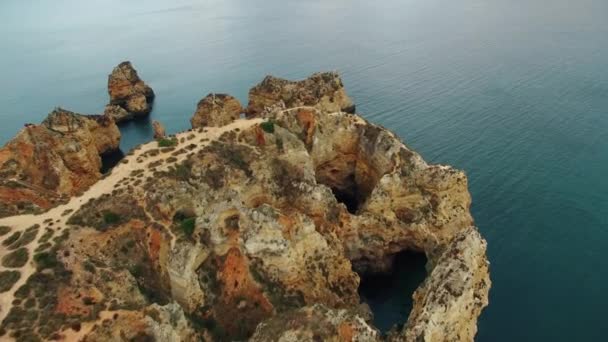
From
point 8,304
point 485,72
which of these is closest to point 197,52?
point 485,72

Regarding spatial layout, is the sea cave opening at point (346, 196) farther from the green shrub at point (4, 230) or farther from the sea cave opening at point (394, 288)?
the green shrub at point (4, 230)

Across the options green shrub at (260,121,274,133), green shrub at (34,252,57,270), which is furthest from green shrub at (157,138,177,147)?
green shrub at (34,252,57,270)

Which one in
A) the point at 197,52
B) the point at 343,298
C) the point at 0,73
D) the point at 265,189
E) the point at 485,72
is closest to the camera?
the point at 343,298

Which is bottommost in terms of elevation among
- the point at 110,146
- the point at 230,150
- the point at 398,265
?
the point at 398,265

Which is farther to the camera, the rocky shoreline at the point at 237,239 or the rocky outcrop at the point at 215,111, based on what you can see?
the rocky outcrop at the point at 215,111

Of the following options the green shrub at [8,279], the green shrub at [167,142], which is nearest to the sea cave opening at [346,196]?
the green shrub at [167,142]

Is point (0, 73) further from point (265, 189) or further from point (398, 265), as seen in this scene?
point (398, 265)
